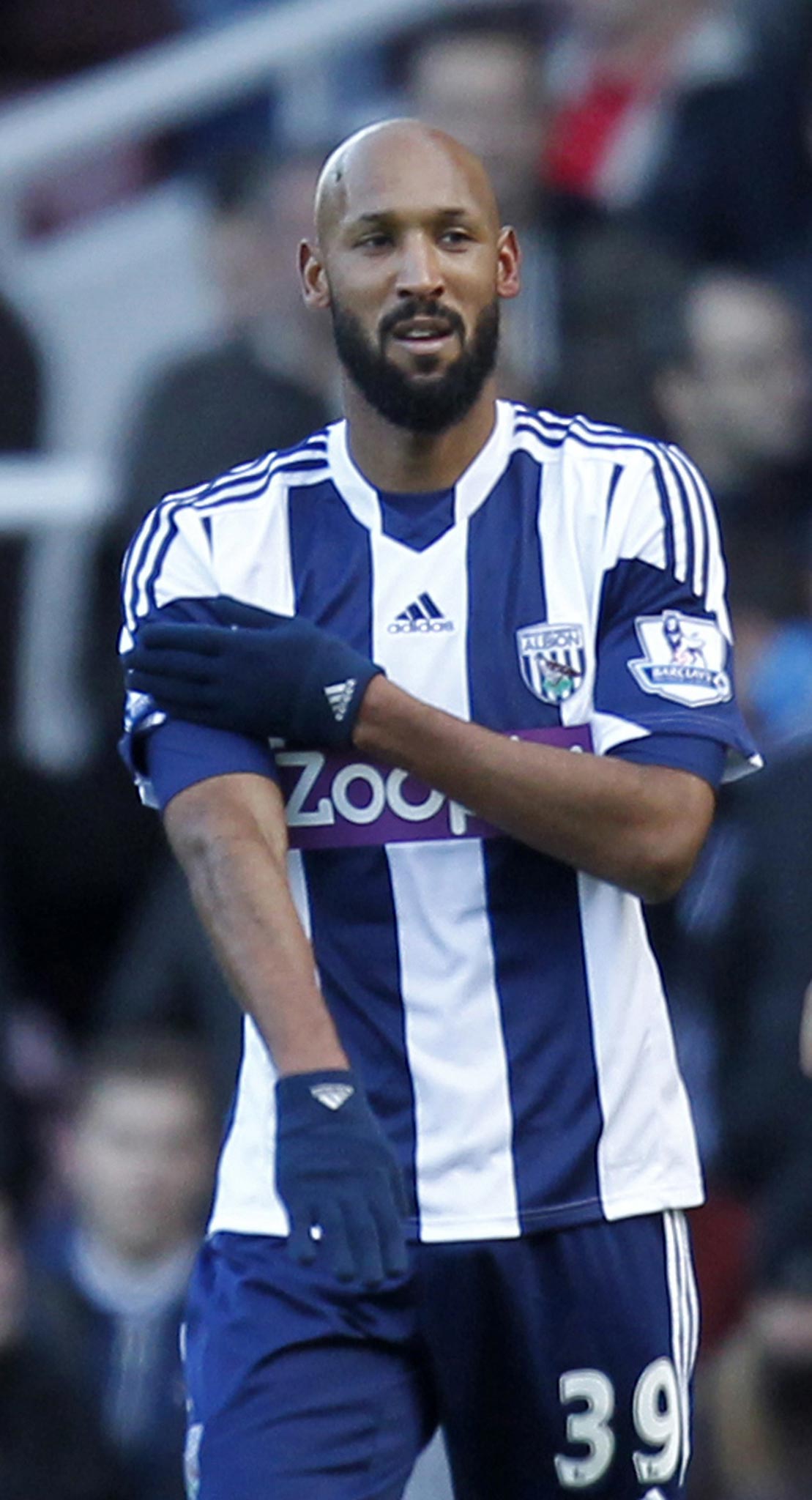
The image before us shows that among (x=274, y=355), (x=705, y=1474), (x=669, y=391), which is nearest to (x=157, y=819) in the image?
(x=274, y=355)

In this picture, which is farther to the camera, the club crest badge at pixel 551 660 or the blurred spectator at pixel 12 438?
the blurred spectator at pixel 12 438

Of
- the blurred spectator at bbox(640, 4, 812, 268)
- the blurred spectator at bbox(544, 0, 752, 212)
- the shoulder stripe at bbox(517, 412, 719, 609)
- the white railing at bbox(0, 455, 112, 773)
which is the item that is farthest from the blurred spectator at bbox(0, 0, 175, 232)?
the shoulder stripe at bbox(517, 412, 719, 609)

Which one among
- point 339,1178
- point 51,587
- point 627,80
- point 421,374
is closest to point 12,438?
Result: point 51,587

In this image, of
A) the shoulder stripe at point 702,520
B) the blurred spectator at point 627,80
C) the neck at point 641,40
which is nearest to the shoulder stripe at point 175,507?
the shoulder stripe at point 702,520

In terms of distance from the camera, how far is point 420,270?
12.8ft

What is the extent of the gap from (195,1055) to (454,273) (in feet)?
9.48

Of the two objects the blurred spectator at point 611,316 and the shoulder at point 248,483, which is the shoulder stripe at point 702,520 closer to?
the shoulder at point 248,483

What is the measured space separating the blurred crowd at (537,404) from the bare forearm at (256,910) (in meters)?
1.94

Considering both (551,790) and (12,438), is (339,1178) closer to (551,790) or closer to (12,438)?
(551,790)

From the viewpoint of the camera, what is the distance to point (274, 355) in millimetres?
6832

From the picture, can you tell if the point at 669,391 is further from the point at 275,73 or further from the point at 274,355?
the point at 275,73

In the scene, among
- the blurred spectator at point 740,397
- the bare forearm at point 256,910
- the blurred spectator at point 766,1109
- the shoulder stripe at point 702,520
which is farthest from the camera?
the blurred spectator at point 740,397

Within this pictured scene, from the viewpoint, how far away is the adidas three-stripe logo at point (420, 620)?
13.0 ft

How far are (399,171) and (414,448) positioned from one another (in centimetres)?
38
